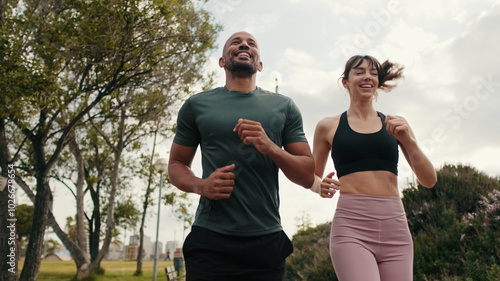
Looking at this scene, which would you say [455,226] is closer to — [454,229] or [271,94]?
[454,229]

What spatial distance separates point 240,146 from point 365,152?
1183mm

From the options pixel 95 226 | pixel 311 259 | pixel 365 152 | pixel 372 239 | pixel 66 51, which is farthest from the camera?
pixel 95 226

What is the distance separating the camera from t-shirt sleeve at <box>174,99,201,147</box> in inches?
101

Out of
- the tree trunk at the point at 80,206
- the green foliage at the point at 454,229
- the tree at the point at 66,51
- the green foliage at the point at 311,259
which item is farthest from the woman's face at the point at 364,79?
the tree trunk at the point at 80,206

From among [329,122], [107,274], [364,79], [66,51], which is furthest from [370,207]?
[107,274]

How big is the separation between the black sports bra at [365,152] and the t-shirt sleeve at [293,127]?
758mm

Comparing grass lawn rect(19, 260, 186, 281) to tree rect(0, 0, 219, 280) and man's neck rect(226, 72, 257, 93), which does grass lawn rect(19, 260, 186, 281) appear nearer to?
tree rect(0, 0, 219, 280)

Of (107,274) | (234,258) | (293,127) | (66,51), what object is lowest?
(107,274)

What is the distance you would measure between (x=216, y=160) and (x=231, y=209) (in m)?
0.28

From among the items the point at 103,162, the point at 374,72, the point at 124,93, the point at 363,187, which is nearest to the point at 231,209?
the point at 363,187

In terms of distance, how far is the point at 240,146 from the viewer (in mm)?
2365

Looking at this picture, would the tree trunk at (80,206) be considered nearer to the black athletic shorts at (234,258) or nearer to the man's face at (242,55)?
the man's face at (242,55)

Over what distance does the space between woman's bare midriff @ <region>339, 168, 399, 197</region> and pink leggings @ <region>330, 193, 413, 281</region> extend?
1.8 inches

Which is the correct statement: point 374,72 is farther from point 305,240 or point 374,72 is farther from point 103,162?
point 103,162
